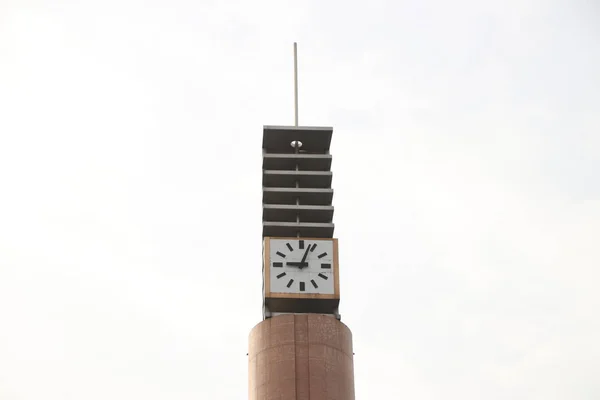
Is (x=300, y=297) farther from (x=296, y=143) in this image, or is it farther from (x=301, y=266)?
(x=296, y=143)

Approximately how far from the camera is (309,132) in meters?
91.3

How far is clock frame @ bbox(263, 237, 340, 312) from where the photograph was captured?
85688 millimetres

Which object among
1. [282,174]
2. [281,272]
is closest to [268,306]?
[281,272]

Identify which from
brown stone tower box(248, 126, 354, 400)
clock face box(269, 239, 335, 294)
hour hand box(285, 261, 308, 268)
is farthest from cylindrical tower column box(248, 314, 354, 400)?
hour hand box(285, 261, 308, 268)

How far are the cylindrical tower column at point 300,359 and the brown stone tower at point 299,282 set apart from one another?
51mm

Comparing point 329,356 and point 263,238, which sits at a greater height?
point 263,238

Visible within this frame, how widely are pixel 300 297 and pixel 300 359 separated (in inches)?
146

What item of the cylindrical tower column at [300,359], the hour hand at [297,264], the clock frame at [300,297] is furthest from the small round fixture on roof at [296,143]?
the cylindrical tower column at [300,359]

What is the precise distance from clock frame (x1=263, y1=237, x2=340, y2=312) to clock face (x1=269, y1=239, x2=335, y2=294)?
0.43ft

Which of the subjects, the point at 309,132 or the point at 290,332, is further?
the point at 309,132

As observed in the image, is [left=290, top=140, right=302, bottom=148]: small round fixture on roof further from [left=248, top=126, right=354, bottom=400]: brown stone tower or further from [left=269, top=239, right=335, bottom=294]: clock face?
[left=269, top=239, right=335, bottom=294]: clock face

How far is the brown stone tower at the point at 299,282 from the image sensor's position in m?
83.2

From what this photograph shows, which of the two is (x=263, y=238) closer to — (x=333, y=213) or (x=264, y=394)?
(x=333, y=213)

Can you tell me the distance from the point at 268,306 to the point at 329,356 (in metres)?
4.61
